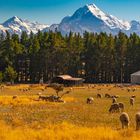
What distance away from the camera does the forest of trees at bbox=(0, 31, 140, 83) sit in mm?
131000

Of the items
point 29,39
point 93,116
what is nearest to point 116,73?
point 29,39

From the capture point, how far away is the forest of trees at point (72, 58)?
13100cm

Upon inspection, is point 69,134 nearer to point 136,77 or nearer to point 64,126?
point 64,126

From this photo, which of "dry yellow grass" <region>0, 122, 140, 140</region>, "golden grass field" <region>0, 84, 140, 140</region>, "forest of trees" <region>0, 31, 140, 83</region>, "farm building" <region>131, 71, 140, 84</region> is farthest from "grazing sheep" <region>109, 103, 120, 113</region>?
"forest of trees" <region>0, 31, 140, 83</region>

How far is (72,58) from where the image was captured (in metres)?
132

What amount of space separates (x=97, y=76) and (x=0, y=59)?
95.2 feet

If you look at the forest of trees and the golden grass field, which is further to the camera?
the forest of trees

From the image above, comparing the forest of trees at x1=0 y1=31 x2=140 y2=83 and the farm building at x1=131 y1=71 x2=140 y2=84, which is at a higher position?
the forest of trees at x1=0 y1=31 x2=140 y2=83

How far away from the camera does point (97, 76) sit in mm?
136125

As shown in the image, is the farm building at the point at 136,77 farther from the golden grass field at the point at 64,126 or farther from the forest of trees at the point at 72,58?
the golden grass field at the point at 64,126

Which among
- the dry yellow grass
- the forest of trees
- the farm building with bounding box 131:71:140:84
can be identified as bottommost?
the dry yellow grass

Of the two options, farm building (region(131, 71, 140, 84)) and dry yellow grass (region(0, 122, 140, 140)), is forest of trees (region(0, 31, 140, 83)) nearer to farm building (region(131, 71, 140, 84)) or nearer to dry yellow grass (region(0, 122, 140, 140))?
farm building (region(131, 71, 140, 84))

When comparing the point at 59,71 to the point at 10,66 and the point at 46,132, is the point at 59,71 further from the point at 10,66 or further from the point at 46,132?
the point at 46,132

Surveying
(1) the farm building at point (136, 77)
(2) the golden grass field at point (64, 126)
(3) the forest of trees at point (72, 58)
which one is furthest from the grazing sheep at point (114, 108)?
(3) the forest of trees at point (72, 58)
